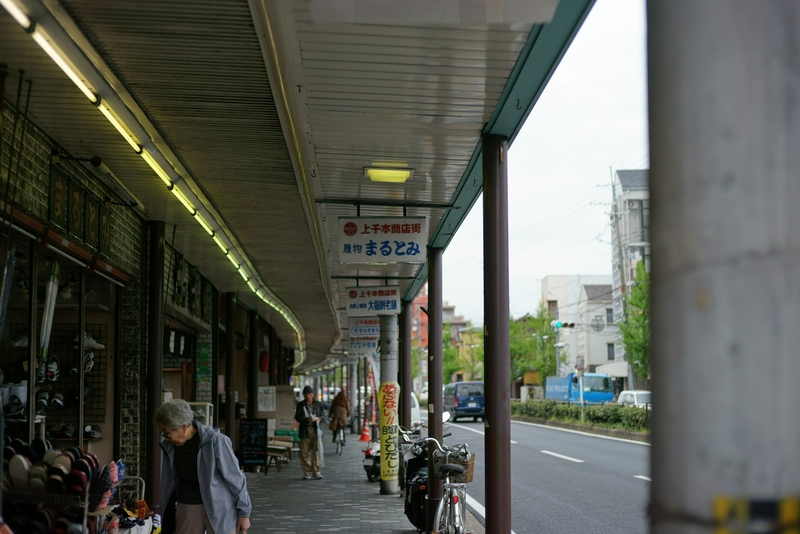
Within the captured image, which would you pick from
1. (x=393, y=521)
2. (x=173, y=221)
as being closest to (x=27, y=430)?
(x=173, y=221)

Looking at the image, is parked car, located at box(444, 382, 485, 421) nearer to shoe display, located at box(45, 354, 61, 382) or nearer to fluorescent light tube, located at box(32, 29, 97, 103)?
shoe display, located at box(45, 354, 61, 382)

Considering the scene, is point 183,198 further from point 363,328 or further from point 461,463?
point 363,328

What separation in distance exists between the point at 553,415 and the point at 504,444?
35.6m

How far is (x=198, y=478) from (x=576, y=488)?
1106cm

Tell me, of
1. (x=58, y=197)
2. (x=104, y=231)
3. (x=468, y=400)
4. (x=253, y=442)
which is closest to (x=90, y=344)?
(x=104, y=231)

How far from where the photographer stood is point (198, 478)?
6.32m

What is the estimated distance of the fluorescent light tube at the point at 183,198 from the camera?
9.92 meters

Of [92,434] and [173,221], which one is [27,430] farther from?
[173,221]

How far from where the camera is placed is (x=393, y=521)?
40.4ft

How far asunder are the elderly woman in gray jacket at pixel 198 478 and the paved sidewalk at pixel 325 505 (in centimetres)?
492

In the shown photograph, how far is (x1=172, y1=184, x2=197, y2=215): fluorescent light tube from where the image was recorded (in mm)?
9922

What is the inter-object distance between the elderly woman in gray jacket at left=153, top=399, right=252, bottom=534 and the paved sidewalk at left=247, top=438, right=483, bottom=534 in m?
4.92

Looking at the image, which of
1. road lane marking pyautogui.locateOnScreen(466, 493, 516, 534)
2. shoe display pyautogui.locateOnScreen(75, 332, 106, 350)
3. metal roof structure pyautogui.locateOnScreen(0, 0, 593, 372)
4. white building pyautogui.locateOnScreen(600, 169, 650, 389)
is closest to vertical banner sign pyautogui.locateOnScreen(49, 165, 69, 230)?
metal roof structure pyautogui.locateOnScreen(0, 0, 593, 372)

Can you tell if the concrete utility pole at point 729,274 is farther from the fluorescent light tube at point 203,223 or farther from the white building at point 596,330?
the white building at point 596,330
